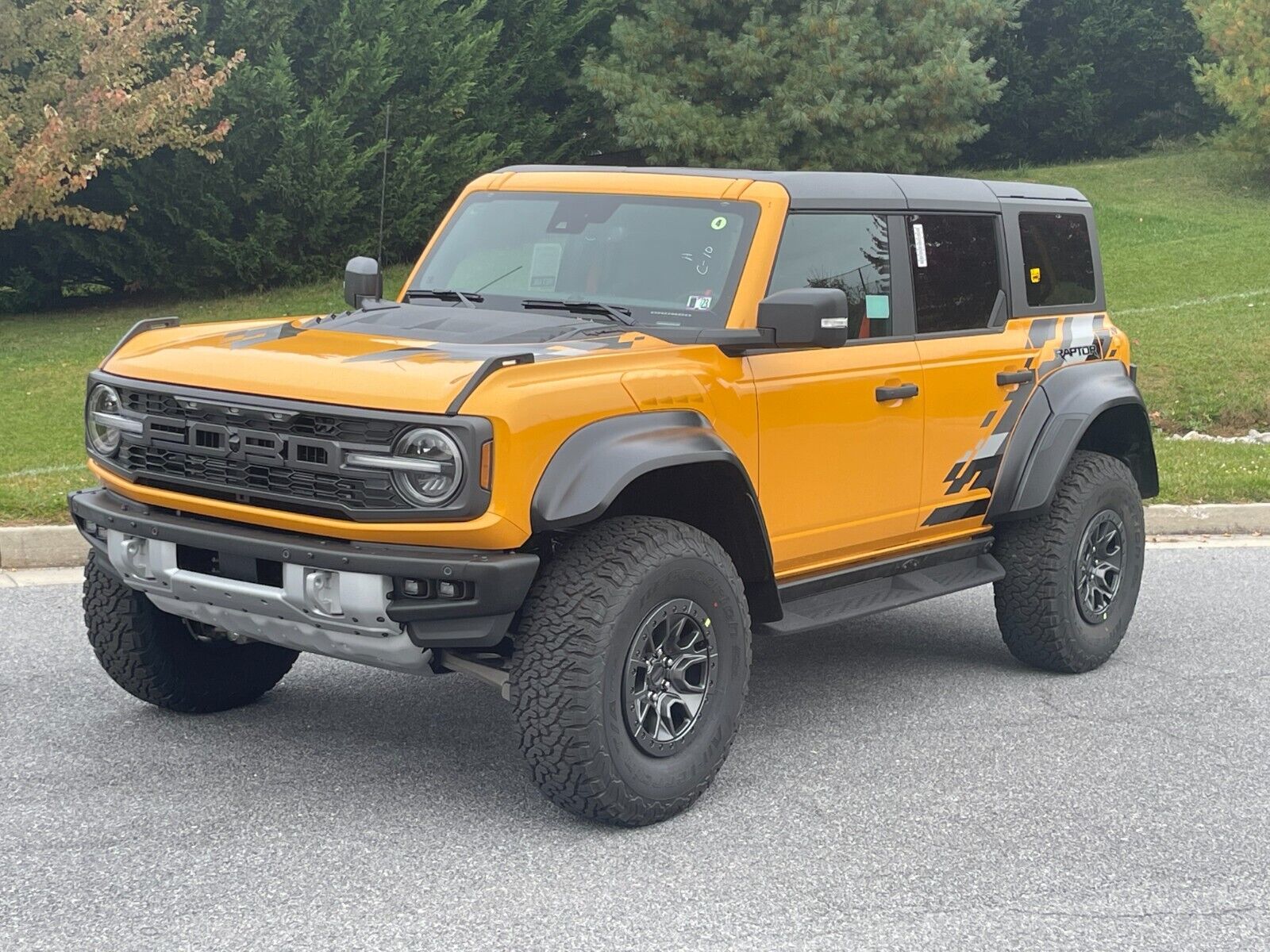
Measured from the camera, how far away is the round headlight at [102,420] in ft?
17.4

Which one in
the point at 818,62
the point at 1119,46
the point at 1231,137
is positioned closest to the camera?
the point at 818,62

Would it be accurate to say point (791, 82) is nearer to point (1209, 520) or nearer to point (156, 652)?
point (1209, 520)

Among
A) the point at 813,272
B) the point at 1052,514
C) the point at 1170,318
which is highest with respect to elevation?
the point at 813,272

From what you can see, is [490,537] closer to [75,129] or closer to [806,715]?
[806,715]

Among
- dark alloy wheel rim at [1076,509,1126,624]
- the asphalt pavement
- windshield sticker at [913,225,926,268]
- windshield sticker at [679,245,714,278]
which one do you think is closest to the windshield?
windshield sticker at [679,245,714,278]

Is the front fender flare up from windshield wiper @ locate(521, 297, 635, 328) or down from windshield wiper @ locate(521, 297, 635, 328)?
down

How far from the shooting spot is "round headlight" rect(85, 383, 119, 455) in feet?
17.4

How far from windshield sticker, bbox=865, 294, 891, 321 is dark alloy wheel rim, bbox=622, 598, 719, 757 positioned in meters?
1.60

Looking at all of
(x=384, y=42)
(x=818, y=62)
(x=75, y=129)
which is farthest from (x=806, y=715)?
(x=818, y=62)

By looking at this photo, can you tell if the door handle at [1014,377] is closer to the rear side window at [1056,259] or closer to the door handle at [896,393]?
the rear side window at [1056,259]

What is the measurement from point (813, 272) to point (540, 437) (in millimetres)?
1688

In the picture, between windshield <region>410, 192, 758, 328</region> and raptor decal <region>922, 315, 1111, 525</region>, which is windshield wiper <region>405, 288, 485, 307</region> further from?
raptor decal <region>922, 315, 1111, 525</region>

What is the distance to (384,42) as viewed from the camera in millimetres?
24719

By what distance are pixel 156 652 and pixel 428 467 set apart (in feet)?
5.72
